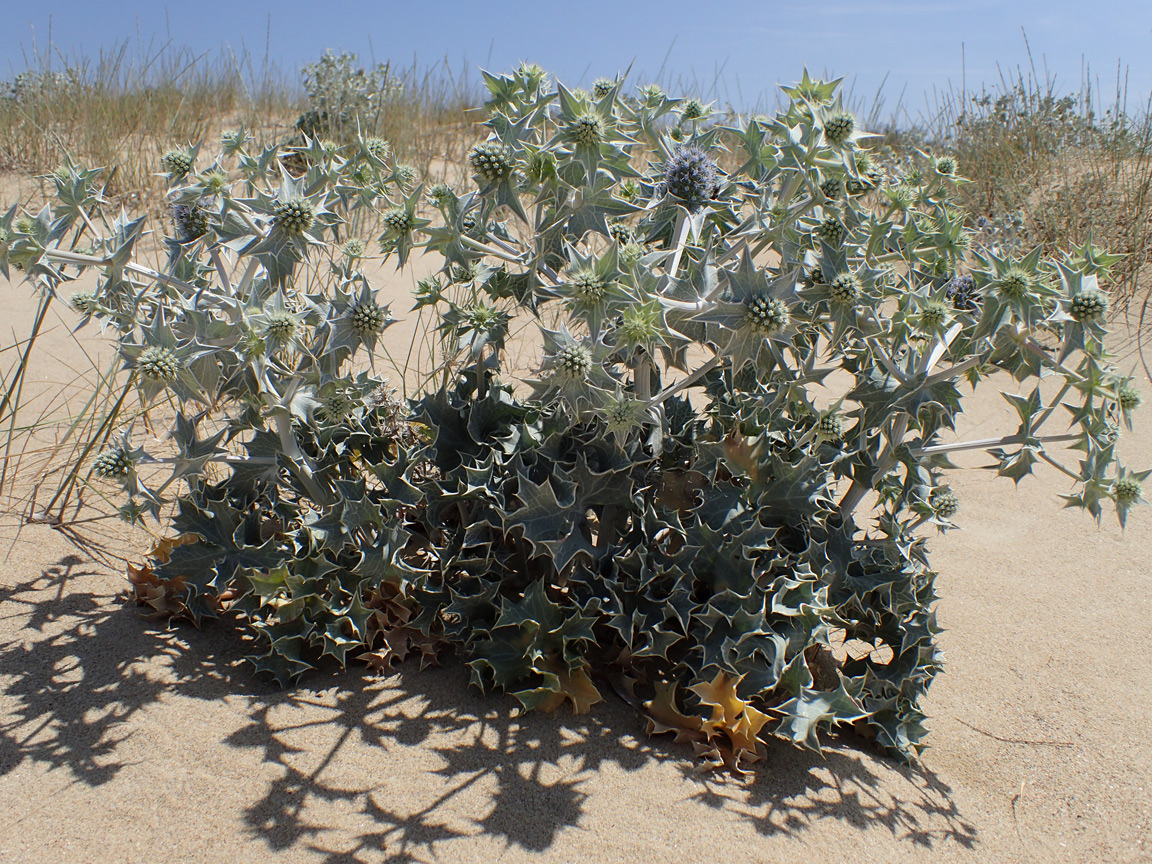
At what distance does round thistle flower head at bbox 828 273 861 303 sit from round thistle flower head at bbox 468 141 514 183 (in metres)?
0.83

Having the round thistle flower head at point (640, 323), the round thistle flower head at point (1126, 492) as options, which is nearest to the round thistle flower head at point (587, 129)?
the round thistle flower head at point (640, 323)

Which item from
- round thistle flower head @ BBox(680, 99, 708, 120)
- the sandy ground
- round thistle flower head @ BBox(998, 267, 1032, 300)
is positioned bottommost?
the sandy ground

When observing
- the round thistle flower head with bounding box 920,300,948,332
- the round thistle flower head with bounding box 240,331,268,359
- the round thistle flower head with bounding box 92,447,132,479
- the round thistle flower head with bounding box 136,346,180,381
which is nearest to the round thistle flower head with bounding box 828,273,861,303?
the round thistle flower head with bounding box 920,300,948,332

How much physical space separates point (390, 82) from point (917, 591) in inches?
347

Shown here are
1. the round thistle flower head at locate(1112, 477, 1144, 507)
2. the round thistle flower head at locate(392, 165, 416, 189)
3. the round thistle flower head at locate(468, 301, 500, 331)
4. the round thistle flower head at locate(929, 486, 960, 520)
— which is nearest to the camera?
the round thistle flower head at locate(1112, 477, 1144, 507)

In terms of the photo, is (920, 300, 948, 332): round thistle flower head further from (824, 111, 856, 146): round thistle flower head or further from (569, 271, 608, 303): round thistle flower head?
(569, 271, 608, 303): round thistle flower head

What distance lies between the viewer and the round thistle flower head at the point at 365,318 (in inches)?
75.2

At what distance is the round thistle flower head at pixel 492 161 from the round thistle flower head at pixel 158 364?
0.81 m

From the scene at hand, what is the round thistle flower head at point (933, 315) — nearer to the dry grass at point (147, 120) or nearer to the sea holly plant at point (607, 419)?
the sea holly plant at point (607, 419)

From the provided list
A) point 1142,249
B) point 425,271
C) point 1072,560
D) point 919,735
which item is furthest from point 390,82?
point 919,735

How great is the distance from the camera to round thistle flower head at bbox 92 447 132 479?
6.72 feet

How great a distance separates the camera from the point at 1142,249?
6406 mm

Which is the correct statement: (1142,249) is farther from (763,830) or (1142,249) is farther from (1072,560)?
(763,830)

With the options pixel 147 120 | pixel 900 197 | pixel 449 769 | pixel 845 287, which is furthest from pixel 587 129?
pixel 147 120
